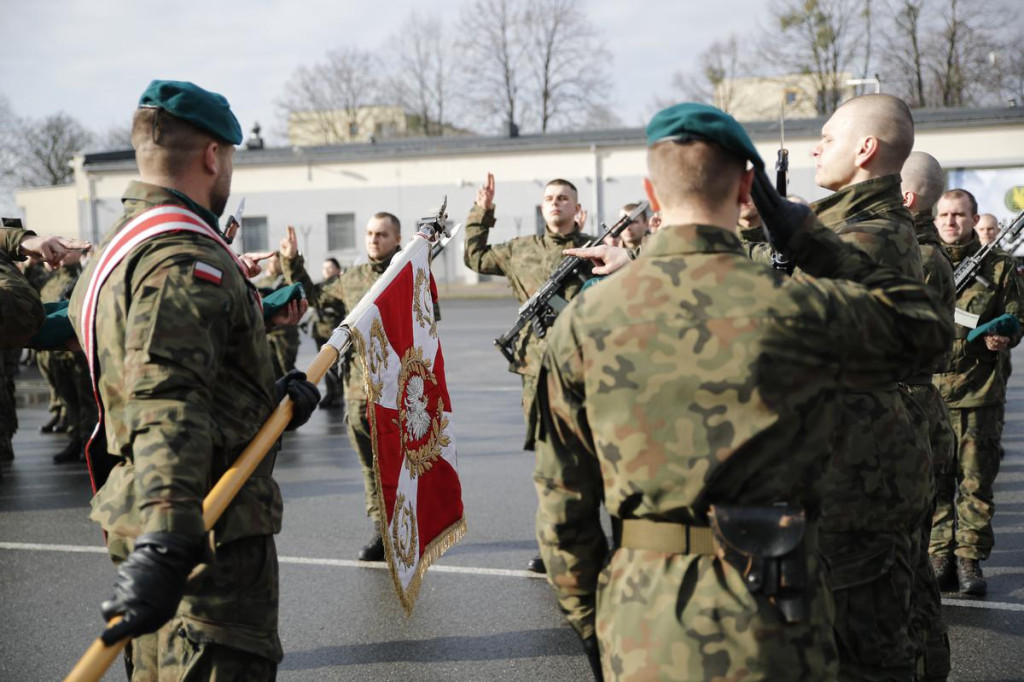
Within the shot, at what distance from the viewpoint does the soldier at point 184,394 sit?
237 cm

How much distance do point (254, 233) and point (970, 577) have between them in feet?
128

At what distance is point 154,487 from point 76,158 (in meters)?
43.7

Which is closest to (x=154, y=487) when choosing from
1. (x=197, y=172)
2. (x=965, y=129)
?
(x=197, y=172)

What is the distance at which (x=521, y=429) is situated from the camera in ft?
36.0

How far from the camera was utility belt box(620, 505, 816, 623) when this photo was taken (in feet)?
7.06

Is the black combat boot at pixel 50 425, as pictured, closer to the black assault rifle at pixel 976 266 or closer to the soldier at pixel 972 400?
the soldier at pixel 972 400

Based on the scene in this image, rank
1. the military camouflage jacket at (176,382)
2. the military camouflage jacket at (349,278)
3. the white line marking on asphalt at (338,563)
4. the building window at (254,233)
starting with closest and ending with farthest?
the military camouflage jacket at (176,382) < the white line marking on asphalt at (338,563) < the military camouflage jacket at (349,278) < the building window at (254,233)

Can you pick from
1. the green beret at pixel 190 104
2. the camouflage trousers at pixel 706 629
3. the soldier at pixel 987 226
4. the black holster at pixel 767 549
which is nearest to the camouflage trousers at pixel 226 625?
the camouflage trousers at pixel 706 629

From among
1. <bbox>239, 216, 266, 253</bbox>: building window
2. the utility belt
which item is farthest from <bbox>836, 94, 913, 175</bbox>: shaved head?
<bbox>239, 216, 266, 253</bbox>: building window

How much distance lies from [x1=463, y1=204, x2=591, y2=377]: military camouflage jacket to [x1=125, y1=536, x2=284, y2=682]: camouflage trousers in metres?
3.79

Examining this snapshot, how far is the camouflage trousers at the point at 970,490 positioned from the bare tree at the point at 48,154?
57950mm

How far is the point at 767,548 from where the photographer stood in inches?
84.6

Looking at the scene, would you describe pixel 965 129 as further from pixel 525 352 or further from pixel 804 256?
pixel 804 256

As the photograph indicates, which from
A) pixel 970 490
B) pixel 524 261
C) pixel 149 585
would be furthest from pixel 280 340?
pixel 149 585
